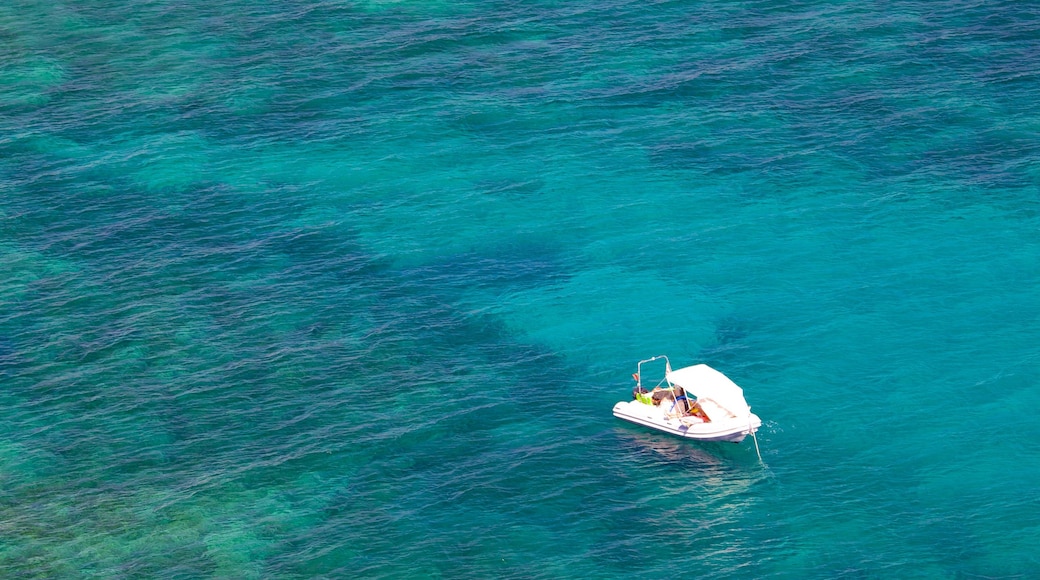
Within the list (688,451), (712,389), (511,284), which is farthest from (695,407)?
(511,284)

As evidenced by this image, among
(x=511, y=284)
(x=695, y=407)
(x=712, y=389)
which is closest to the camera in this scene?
(x=712, y=389)

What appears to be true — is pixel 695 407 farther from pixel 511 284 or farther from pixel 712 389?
pixel 511 284

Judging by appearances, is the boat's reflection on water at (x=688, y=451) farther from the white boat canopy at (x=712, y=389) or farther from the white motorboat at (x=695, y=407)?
the white boat canopy at (x=712, y=389)

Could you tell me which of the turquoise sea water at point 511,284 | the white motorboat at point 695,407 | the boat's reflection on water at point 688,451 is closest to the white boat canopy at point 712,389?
the white motorboat at point 695,407

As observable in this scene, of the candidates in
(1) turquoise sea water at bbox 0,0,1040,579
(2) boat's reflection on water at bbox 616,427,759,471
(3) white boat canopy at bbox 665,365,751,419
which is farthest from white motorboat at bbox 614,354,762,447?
(1) turquoise sea water at bbox 0,0,1040,579

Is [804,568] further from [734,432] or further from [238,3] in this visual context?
[238,3]

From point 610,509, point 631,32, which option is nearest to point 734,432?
point 610,509

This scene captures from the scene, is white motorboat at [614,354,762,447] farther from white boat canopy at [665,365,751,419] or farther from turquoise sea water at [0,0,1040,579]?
turquoise sea water at [0,0,1040,579]
